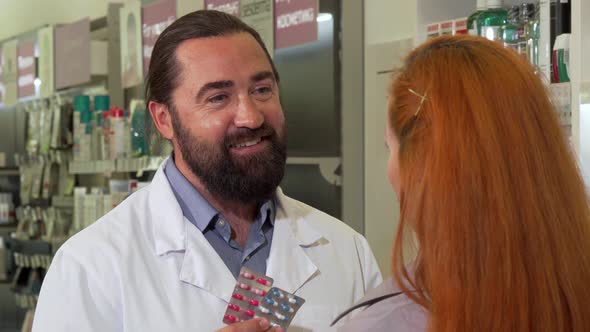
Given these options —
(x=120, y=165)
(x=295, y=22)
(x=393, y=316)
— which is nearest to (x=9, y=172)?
(x=120, y=165)

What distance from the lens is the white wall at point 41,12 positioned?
5.68 metres

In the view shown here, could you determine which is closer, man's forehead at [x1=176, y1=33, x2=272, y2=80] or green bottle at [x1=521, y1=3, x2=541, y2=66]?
man's forehead at [x1=176, y1=33, x2=272, y2=80]

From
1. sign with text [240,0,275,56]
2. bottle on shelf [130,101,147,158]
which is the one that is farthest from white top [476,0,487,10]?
bottle on shelf [130,101,147,158]

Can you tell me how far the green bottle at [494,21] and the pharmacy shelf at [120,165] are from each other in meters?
1.80

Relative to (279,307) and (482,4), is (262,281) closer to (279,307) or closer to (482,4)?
(279,307)

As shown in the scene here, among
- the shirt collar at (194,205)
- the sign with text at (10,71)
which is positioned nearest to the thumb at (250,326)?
the shirt collar at (194,205)

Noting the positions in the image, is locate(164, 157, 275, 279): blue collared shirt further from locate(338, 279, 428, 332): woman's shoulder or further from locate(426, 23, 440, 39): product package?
locate(426, 23, 440, 39): product package

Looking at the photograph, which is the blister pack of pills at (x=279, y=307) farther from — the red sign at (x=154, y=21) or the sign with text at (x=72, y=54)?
the sign with text at (x=72, y=54)

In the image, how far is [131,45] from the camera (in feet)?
14.5

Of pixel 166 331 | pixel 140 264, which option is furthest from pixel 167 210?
pixel 166 331

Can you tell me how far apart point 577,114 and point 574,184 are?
0.88 metres

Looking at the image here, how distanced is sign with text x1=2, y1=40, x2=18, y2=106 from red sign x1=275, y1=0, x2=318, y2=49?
3.16 m

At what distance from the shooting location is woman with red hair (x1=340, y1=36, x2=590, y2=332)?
45.4 inches

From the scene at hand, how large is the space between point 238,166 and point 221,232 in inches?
6.1
